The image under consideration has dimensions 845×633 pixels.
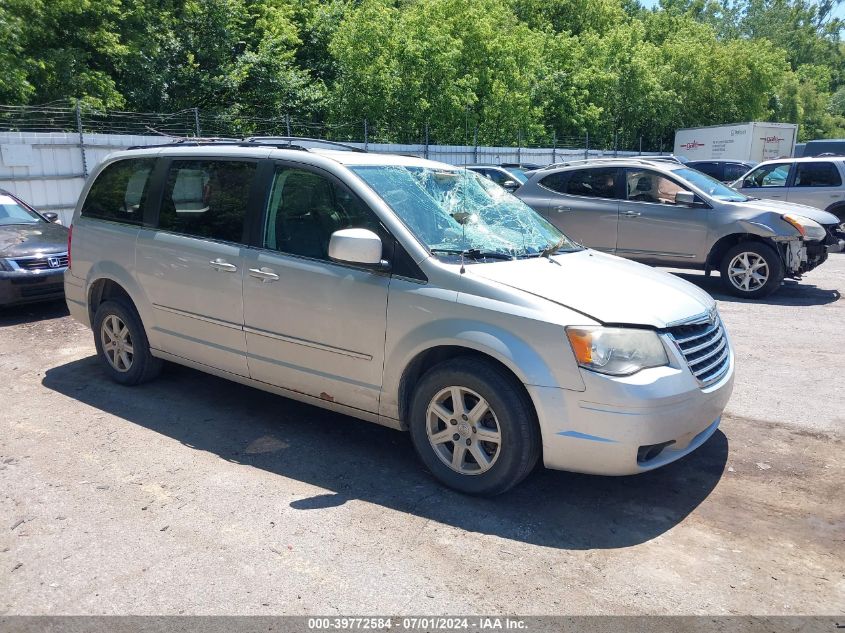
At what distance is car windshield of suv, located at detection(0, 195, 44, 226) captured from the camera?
9.08 meters

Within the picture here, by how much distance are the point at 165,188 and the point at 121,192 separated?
58cm

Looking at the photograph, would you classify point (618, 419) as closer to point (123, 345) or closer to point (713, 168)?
point (123, 345)

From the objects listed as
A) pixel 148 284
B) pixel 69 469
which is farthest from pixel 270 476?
pixel 148 284

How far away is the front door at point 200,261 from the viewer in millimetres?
4828

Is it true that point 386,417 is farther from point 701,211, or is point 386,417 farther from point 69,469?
point 701,211

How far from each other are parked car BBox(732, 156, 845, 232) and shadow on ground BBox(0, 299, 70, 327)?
12.5 metres

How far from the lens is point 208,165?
5125 mm

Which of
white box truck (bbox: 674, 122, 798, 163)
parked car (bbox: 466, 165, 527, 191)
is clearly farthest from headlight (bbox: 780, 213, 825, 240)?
white box truck (bbox: 674, 122, 798, 163)

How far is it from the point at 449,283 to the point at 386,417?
2.94 ft

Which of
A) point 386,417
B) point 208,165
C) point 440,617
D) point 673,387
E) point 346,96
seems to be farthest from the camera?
point 346,96

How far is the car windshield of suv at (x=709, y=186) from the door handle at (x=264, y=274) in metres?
7.25

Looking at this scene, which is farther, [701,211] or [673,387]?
[701,211]

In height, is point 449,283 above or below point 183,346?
above

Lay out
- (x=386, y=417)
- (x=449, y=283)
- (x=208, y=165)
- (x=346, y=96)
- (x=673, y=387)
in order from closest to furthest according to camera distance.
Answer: (x=673, y=387) → (x=449, y=283) → (x=386, y=417) → (x=208, y=165) → (x=346, y=96)
